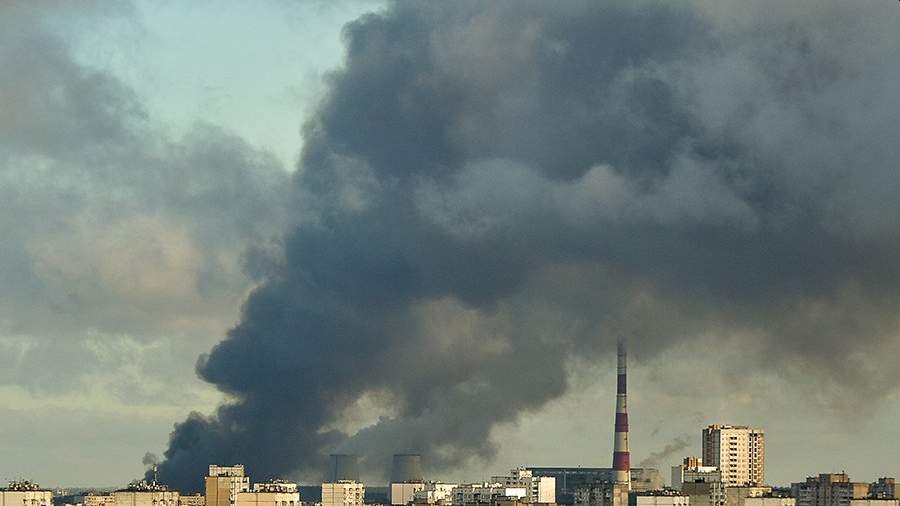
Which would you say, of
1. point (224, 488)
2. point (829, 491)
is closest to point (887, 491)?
point (829, 491)

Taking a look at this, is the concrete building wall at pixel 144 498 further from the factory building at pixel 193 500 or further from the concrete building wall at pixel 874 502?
the concrete building wall at pixel 874 502

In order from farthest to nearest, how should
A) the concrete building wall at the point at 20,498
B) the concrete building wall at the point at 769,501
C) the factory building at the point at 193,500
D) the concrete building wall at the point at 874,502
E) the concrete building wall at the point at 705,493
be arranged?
1. the concrete building wall at the point at 705,493
2. the concrete building wall at the point at 769,501
3. the factory building at the point at 193,500
4. the concrete building wall at the point at 874,502
5. the concrete building wall at the point at 20,498

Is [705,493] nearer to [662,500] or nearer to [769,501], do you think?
[769,501]

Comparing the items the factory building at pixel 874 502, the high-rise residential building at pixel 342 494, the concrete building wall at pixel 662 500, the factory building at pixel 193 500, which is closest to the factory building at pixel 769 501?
the concrete building wall at pixel 662 500

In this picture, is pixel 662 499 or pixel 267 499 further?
pixel 662 499

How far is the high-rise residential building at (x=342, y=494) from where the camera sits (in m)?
190

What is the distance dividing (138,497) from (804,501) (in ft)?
216

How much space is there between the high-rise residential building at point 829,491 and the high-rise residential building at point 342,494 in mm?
41599

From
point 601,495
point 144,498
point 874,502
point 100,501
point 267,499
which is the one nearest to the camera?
point 144,498

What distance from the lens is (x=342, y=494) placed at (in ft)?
626

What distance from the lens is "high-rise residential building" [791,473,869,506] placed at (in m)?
186

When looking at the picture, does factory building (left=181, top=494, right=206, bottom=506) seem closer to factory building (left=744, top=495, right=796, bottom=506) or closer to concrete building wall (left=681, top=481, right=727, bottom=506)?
concrete building wall (left=681, top=481, right=727, bottom=506)

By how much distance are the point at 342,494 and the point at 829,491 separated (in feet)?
150

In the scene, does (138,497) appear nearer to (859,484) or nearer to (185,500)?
(185,500)
